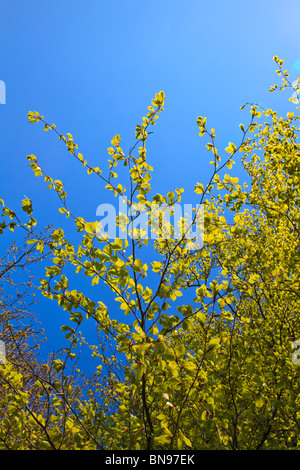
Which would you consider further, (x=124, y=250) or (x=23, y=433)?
(x=23, y=433)

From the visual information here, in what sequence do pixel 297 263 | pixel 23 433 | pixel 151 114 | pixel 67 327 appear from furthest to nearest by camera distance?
pixel 297 263
pixel 151 114
pixel 23 433
pixel 67 327

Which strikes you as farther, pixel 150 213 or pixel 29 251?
pixel 29 251

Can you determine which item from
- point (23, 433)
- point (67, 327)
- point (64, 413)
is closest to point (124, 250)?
point (67, 327)

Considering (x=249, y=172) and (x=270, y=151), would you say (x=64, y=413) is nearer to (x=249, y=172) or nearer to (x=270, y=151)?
(x=270, y=151)

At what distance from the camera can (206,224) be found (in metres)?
2.84

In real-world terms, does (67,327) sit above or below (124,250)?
below

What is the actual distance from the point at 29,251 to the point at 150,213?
2.02 meters

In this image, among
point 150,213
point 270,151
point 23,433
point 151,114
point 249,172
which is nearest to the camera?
point 23,433

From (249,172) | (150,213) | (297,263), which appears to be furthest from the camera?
(249,172)

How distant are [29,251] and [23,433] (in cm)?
208
